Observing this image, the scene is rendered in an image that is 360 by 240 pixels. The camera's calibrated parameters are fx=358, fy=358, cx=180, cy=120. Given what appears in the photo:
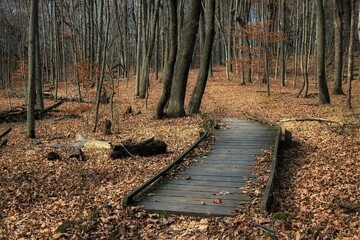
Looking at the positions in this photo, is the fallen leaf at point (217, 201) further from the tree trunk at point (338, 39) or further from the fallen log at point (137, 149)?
the tree trunk at point (338, 39)

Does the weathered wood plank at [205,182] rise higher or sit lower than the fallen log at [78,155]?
higher

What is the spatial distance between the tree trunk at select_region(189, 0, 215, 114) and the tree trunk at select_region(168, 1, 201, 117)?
57 cm

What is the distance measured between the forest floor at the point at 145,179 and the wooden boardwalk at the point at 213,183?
0.87ft

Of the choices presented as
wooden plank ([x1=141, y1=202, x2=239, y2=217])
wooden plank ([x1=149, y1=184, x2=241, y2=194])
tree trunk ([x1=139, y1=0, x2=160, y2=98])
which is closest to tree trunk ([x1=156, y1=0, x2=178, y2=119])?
tree trunk ([x1=139, y1=0, x2=160, y2=98])

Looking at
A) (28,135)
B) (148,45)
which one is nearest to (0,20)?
(148,45)

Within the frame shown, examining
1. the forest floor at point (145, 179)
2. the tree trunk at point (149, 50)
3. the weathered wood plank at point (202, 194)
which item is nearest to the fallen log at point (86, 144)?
the forest floor at point (145, 179)

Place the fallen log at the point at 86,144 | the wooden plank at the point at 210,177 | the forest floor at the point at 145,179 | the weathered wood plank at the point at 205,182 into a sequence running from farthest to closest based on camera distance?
the fallen log at the point at 86,144 < the wooden plank at the point at 210,177 < the weathered wood plank at the point at 205,182 < the forest floor at the point at 145,179

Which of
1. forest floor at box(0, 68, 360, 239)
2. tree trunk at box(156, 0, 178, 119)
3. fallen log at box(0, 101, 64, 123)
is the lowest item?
forest floor at box(0, 68, 360, 239)

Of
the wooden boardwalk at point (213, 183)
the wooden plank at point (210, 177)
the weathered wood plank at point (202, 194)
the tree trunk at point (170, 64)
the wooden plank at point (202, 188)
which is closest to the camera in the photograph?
the wooden boardwalk at point (213, 183)

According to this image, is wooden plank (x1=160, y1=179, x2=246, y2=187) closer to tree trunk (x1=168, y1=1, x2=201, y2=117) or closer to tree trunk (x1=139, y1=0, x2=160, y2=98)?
tree trunk (x1=168, y1=1, x2=201, y2=117)

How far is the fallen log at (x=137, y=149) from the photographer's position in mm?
9828

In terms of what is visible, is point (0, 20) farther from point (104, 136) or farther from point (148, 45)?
point (104, 136)

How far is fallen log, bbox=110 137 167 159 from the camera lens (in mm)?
9828

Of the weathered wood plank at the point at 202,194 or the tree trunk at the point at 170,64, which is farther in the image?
the tree trunk at the point at 170,64
